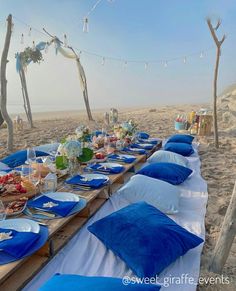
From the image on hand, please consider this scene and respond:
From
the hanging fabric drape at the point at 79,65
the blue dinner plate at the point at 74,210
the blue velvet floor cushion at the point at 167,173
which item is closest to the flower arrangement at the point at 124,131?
the blue velvet floor cushion at the point at 167,173

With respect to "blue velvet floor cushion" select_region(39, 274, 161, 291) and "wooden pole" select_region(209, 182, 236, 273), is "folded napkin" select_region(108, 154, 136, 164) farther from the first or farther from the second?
"blue velvet floor cushion" select_region(39, 274, 161, 291)

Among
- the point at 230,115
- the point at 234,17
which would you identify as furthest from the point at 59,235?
the point at 230,115

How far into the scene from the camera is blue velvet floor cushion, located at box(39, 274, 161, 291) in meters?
1.17

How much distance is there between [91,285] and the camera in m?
1.19

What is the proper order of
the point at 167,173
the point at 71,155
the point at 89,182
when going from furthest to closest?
the point at 167,173 < the point at 71,155 < the point at 89,182

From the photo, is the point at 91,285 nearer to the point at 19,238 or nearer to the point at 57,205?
the point at 19,238

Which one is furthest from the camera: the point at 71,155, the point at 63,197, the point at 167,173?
the point at 167,173

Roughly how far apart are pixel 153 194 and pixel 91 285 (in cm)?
139

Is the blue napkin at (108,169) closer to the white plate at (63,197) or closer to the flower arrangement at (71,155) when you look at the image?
the flower arrangement at (71,155)

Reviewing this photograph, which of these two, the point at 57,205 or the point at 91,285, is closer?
the point at 91,285

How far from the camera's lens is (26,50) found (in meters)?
11.6

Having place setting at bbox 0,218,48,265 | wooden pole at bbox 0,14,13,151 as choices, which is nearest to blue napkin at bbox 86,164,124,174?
place setting at bbox 0,218,48,265

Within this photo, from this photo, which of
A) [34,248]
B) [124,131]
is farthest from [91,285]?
[124,131]

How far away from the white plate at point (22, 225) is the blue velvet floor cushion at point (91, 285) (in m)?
0.38
